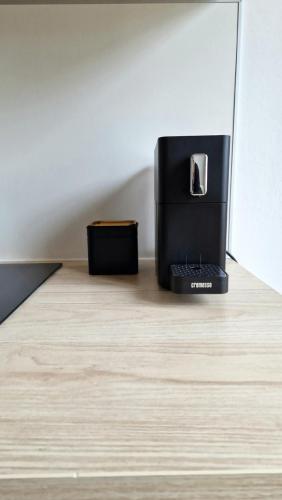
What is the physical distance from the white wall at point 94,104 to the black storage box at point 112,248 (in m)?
0.18

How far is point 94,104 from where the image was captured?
0.76m

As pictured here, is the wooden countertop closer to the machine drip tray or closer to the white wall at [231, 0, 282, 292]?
the machine drip tray

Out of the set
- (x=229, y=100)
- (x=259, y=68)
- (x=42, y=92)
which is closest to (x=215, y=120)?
(x=229, y=100)

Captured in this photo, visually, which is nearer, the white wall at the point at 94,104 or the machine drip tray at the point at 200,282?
the machine drip tray at the point at 200,282

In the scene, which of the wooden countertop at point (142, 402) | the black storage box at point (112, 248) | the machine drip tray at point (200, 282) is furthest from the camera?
the black storage box at point (112, 248)

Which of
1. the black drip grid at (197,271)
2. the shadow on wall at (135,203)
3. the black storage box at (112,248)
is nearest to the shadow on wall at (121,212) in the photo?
the shadow on wall at (135,203)

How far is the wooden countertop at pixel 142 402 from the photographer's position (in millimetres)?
194

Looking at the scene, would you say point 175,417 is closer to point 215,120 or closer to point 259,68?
point 215,120

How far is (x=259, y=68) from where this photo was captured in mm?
770

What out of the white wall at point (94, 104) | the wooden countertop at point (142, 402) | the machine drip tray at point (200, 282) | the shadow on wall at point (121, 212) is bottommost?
the wooden countertop at point (142, 402)

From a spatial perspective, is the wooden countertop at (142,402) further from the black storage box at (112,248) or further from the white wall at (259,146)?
the white wall at (259,146)

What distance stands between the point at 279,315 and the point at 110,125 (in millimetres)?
613

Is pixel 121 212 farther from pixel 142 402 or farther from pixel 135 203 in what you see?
pixel 142 402

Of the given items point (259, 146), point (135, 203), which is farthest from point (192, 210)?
point (259, 146)
